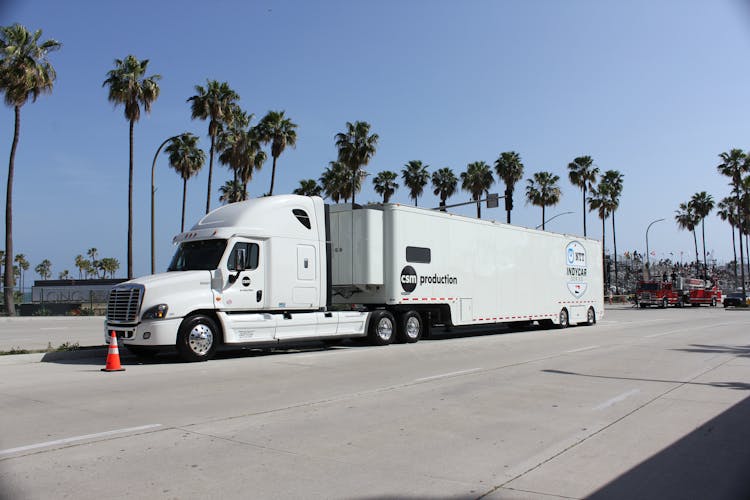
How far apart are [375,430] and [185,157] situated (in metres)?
42.7

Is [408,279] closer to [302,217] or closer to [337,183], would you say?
[302,217]

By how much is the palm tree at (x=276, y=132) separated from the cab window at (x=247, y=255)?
97.9 feet

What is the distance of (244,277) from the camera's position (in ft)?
45.0

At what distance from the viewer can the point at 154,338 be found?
39.7ft

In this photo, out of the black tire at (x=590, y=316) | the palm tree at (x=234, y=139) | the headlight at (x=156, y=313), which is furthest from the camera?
the palm tree at (x=234, y=139)

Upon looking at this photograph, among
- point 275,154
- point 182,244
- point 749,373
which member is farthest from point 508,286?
point 275,154

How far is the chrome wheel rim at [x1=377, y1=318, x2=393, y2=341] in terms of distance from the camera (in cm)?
1673

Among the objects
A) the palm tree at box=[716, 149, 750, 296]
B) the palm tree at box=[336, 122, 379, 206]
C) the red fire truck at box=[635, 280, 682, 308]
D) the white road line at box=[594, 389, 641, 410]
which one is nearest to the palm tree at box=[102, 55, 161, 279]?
the palm tree at box=[336, 122, 379, 206]

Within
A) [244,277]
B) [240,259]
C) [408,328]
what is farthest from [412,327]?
[240,259]

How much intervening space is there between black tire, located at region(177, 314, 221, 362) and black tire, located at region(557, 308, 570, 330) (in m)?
15.3

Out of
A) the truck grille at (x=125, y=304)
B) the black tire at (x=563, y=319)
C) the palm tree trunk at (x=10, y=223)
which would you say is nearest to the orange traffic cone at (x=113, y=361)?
the truck grille at (x=125, y=304)

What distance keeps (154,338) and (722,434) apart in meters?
9.82

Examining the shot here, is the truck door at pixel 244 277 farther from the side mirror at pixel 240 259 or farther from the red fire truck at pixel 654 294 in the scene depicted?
the red fire truck at pixel 654 294

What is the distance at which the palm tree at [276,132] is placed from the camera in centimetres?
4341
